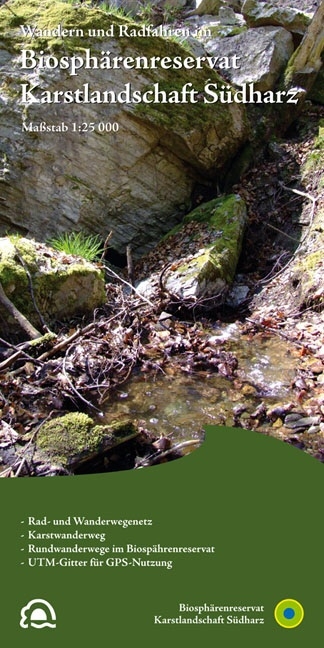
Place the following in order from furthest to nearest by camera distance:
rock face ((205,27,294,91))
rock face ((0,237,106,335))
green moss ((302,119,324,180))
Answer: rock face ((205,27,294,91))
green moss ((302,119,324,180))
rock face ((0,237,106,335))

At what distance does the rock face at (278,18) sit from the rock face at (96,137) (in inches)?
105

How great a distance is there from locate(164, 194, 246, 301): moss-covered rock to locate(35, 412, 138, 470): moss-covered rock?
8.13 ft

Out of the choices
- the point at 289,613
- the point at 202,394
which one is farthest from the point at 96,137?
the point at 289,613

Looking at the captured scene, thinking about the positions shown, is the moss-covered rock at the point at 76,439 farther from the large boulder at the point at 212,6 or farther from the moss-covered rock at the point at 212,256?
the large boulder at the point at 212,6

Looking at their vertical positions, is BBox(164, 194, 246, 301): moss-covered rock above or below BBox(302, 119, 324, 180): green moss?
below

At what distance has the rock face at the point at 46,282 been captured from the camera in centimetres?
460

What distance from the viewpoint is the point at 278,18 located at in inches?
339

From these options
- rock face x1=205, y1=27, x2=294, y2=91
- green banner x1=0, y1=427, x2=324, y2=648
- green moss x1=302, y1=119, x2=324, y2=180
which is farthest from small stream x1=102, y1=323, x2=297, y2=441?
rock face x1=205, y1=27, x2=294, y2=91

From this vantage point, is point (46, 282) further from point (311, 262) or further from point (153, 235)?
point (311, 262)

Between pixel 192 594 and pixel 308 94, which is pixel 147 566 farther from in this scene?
pixel 308 94

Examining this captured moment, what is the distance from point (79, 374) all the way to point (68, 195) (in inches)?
137

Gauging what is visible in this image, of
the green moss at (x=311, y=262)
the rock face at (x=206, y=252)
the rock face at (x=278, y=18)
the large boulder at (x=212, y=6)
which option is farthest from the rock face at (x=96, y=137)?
the large boulder at (x=212, y=6)

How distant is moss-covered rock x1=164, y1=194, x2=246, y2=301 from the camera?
5602 mm

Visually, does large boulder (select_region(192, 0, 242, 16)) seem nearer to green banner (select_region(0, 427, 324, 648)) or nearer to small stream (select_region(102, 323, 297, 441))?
small stream (select_region(102, 323, 297, 441))
